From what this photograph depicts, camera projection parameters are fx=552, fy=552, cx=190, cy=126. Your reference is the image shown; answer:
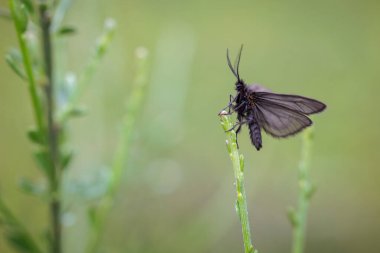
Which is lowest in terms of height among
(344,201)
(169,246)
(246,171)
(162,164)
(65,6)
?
(344,201)

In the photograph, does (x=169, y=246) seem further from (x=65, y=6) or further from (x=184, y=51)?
(x=65, y=6)

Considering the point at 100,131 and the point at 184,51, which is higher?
the point at 184,51

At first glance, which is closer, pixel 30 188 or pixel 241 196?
pixel 241 196

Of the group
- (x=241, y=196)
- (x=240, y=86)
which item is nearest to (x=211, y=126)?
(x=240, y=86)

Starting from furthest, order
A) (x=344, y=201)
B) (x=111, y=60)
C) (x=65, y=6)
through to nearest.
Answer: (x=344, y=201), (x=111, y=60), (x=65, y=6)

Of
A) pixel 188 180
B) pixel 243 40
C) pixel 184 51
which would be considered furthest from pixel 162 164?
pixel 243 40

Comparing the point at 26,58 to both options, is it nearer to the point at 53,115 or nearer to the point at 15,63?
the point at 15,63

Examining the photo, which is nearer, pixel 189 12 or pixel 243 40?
pixel 189 12
